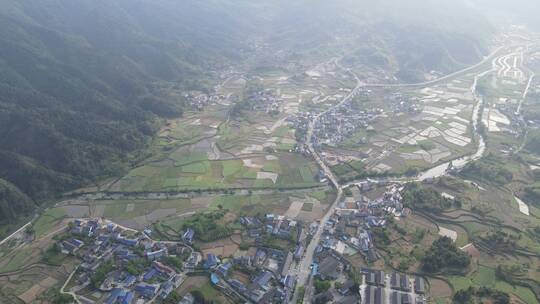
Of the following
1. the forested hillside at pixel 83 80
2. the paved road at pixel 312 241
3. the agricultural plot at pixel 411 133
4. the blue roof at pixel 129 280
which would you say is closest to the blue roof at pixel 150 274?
the blue roof at pixel 129 280

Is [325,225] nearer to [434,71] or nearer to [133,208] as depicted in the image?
[133,208]

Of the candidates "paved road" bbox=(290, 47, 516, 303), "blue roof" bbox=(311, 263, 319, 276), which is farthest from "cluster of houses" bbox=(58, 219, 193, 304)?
"blue roof" bbox=(311, 263, 319, 276)

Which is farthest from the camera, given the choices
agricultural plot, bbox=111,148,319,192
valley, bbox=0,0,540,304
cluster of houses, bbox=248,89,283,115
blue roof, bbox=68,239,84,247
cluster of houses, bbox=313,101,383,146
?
cluster of houses, bbox=248,89,283,115

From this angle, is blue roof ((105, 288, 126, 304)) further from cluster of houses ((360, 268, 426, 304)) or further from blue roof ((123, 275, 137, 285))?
cluster of houses ((360, 268, 426, 304))

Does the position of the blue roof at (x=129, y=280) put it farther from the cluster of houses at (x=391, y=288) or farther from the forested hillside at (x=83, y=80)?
the cluster of houses at (x=391, y=288)

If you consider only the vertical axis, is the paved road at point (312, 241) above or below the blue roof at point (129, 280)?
below

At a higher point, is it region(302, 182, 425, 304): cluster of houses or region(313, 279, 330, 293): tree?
region(313, 279, 330, 293): tree

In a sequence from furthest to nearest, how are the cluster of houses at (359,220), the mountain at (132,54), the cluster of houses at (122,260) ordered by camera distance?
1. the mountain at (132,54)
2. the cluster of houses at (359,220)
3. the cluster of houses at (122,260)

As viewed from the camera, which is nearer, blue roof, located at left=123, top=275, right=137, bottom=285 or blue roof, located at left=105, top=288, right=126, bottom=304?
blue roof, located at left=105, top=288, right=126, bottom=304
